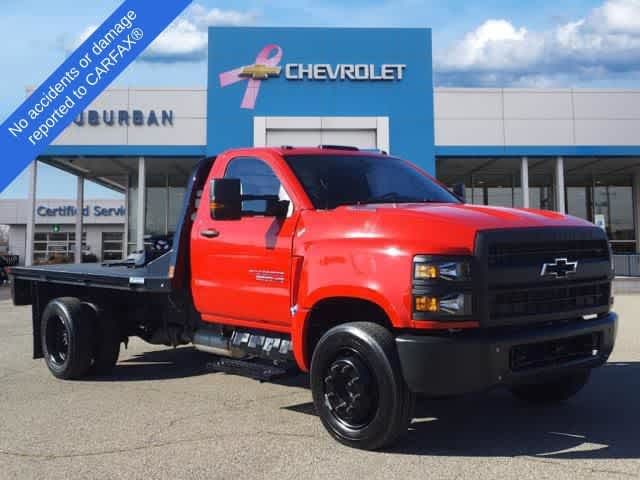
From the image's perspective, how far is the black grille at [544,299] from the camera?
378 cm

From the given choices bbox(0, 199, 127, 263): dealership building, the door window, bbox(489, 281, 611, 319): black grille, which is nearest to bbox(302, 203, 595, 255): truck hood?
bbox(489, 281, 611, 319): black grille

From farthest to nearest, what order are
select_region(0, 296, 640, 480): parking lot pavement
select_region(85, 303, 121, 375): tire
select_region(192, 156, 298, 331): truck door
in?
select_region(85, 303, 121, 375): tire, select_region(192, 156, 298, 331): truck door, select_region(0, 296, 640, 480): parking lot pavement

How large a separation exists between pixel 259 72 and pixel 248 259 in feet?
61.9

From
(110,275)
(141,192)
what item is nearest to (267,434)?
(110,275)

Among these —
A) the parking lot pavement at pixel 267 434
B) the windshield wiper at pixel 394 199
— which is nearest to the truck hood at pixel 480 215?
the windshield wiper at pixel 394 199

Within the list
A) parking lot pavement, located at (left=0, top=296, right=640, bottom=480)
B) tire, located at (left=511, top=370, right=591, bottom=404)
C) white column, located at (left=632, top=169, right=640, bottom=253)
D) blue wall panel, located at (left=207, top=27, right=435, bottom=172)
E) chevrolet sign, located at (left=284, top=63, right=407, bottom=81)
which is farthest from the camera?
white column, located at (left=632, top=169, right=640, bottom=253)

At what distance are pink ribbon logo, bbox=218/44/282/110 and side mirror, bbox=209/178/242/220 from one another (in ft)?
61.3

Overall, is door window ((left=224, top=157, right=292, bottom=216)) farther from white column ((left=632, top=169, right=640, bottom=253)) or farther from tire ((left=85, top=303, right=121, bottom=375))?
white column ((left=632, top=169, right=640, bottom=253))

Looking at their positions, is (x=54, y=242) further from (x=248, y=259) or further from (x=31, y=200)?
(x=248, y=259)

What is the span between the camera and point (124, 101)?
2284cm

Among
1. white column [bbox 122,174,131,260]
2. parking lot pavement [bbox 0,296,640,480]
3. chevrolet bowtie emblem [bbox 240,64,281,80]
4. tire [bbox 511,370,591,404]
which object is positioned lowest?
parking lot pavement [bbox 0,296,640,480]

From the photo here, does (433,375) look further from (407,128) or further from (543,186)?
(543,186)

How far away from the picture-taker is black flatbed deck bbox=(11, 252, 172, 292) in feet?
19.0

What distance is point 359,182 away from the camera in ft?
16.4
